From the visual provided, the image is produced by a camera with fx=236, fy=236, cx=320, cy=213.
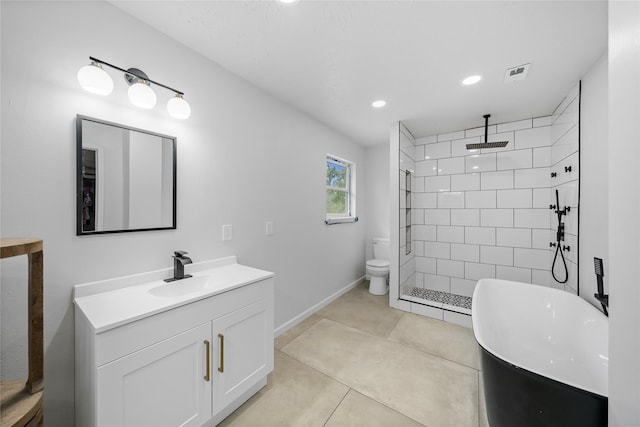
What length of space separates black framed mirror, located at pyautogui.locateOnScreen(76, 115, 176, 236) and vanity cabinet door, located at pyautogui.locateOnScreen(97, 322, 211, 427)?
712 millimetres

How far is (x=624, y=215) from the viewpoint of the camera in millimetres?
676

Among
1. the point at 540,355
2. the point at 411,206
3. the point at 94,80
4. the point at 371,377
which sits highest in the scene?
the point at 94,80

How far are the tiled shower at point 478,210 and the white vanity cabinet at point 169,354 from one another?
214 cm

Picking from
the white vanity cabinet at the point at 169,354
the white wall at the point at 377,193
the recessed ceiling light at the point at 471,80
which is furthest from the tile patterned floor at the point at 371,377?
the recessed ceiling light at the point at 471,80

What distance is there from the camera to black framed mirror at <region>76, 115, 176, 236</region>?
4.07 ft

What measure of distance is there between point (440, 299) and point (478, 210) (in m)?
1.29

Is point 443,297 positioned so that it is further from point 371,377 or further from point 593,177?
point 593,177

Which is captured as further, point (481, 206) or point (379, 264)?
point (379, 264)

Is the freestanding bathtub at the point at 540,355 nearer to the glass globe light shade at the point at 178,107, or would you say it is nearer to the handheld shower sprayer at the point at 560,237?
the handheld shower sprayer at the point at 560,237

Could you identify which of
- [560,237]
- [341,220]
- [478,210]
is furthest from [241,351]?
[478,210]

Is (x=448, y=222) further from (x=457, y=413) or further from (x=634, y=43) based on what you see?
(x=634, y=43)

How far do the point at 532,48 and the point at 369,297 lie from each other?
3049mm

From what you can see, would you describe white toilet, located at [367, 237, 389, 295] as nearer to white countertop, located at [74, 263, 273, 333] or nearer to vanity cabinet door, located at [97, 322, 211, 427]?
white countertop, located at [74, 263, 273, 333]

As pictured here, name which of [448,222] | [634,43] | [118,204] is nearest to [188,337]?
[118,204]
